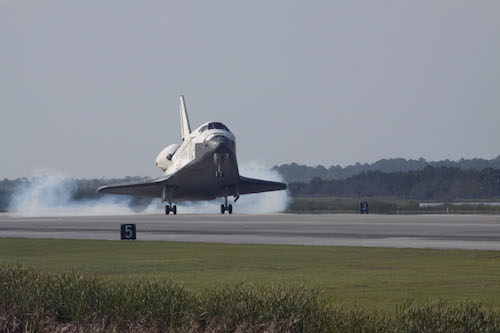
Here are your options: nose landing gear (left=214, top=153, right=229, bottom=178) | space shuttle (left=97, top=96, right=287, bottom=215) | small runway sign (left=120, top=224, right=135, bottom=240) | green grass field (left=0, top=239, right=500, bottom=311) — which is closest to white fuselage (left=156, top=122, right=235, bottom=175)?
space shuttle (left=97, top=96, right=287, bottom=215)

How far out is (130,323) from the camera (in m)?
15.7

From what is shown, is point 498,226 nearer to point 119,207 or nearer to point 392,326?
point 392,326

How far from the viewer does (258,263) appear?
26984 millimetres

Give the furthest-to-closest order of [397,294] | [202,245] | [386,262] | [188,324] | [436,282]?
[202,245] → [386,262] → [436,282] → [397,294] → [188,324]

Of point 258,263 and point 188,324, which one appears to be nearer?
point 188,324

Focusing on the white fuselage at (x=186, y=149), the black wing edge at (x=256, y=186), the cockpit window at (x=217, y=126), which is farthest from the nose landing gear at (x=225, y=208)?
the cockpit window at (x=217, y=126)

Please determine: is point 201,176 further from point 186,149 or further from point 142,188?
point 142,188

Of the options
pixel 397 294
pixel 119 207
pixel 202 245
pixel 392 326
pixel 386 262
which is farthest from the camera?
pixel 119 207

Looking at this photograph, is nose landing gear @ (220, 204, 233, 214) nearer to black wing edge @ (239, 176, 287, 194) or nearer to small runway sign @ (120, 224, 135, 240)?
black wing edge @ (239, 176, 287, 194)

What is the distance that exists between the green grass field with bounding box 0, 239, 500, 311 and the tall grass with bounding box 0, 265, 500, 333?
1373 millimetres

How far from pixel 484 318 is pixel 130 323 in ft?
17.1

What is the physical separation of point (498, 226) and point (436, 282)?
28036 millimetres

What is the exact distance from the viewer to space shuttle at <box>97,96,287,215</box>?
78000mm

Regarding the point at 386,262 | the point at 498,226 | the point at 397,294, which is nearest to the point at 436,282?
the point at 397,294
